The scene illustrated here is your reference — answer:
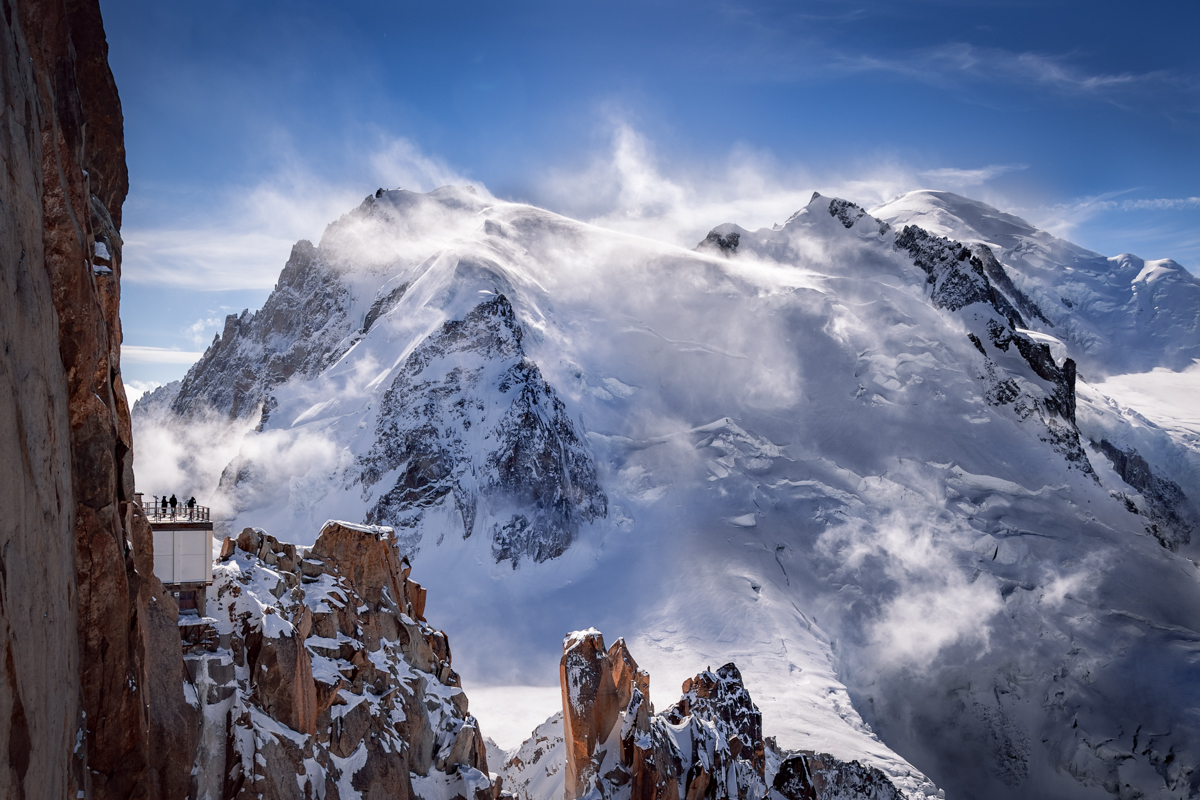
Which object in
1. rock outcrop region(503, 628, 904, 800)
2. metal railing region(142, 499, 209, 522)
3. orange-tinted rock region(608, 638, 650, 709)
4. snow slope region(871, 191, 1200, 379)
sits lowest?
rock outcrop region(503, 628, 904, 800)

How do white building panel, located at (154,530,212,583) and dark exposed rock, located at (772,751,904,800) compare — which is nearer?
white building panel, located at (154,530,212,583)

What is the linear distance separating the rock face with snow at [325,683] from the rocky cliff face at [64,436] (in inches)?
197

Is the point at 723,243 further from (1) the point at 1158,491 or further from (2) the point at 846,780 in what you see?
(2) the point at 846,780

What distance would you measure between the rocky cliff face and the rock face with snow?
5011 millimetres

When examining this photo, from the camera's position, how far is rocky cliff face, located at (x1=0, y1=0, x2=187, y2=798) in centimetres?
985

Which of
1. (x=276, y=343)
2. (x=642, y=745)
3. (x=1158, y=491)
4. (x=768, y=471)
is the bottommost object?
(x=642, y=745)

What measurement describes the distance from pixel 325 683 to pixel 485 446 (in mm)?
78860

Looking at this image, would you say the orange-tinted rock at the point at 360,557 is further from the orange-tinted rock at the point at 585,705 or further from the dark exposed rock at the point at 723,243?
the dark exposed rock at the point at 723,243

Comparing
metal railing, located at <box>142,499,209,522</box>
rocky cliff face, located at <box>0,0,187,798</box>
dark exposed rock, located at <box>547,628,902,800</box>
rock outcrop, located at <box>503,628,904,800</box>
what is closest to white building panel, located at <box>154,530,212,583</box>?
metal railing, located at <box>142,499,209,522</box>

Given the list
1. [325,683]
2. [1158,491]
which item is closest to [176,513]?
[325,683]

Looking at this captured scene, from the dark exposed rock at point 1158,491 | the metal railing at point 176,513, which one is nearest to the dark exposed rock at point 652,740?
the metal railing at point 176,513

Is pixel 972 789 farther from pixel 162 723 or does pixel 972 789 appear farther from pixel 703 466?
pixel 162 723

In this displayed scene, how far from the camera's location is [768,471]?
10881cm

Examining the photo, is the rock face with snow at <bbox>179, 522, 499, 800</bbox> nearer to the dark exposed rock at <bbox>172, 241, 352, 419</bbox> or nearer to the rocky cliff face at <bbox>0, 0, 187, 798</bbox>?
the rocky cliff face at <bbox>0, 0, 187, 798</bbox>
